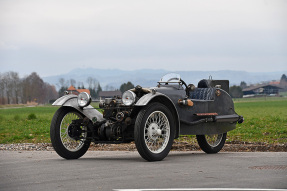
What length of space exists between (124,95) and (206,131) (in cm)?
229

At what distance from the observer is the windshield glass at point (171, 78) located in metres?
11.5

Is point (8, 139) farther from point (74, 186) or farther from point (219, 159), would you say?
point (74, 186)

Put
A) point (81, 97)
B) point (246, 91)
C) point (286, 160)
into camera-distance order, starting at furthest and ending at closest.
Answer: point (246, 91)
point (81, 97)
point (286, 160)

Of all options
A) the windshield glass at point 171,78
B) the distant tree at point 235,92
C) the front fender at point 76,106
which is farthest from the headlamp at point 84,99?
the distant tree at point 235,92

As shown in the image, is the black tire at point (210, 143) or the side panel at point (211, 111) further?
the black tire at point (210, 143)

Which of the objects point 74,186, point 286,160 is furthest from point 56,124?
point 286,160

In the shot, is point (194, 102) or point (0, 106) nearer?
point (194, 102)

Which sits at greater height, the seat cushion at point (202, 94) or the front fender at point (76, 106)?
the seat cushion at point (202, 94)

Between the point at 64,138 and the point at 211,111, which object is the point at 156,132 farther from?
the point at 211,111

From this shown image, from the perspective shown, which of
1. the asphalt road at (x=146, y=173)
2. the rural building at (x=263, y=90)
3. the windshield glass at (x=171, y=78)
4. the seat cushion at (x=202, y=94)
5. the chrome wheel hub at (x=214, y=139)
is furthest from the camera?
the rural building at (x=263, y=90)

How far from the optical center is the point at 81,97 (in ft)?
35.3

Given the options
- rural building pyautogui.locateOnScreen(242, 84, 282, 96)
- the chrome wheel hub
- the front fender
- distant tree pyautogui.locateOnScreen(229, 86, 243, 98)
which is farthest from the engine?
rural building pyautogui.locateOnScreen(242, 84, 282, 96)

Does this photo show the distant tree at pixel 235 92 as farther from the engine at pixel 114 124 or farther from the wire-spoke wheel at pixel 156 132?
the wire-spoke wheel at pixel 156 132

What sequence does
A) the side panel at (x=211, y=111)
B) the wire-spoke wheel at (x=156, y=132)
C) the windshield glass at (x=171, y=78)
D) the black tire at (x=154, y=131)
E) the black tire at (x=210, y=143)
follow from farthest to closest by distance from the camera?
the black tire at (x=210, y=143) → the windshield glass at (x=171, y=78) → the side panel at (x=211, y=111) → the wire-spoke wheel at (x=156, y=132) → the black tire at (x=154, y=131)
